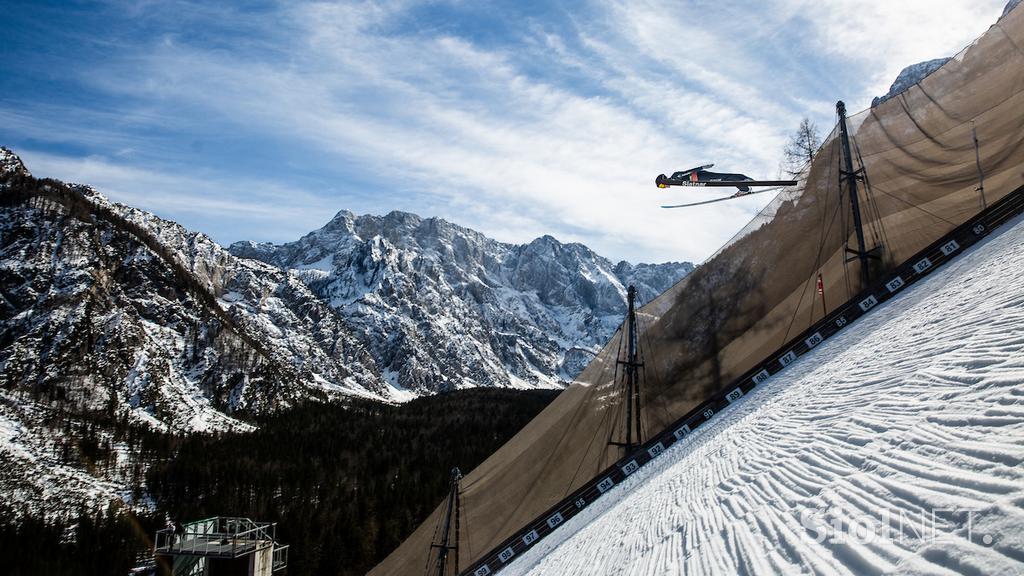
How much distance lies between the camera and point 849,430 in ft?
21.6

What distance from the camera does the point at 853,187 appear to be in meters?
16.6

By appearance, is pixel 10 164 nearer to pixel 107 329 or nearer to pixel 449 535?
pixel 107 329

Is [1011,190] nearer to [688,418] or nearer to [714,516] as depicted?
[688,418]

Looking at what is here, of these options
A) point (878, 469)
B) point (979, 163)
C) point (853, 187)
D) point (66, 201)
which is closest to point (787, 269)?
point (853, 187)

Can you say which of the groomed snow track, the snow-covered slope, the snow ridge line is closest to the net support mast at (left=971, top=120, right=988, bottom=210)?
the groomed snow track

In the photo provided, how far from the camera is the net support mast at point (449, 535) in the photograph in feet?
59.0

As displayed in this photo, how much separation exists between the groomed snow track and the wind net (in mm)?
453

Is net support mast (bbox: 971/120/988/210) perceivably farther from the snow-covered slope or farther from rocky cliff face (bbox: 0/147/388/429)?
rocky cliff face (bbox: 0/147/388/429)

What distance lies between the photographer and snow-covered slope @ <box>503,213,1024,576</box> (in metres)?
3.72

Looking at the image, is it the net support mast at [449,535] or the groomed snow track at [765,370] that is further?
the net support mast at [449,535]

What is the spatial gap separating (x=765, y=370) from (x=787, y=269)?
3.32 m

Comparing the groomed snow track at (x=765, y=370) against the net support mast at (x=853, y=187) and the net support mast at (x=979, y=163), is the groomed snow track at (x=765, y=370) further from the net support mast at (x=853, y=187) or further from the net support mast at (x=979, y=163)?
the net support mast at (x=853, y=187)

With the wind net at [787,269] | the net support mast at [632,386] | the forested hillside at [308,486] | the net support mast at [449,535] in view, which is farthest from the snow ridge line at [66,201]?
the net support mast at [632,386]

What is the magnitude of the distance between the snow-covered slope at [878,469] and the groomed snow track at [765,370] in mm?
1839
